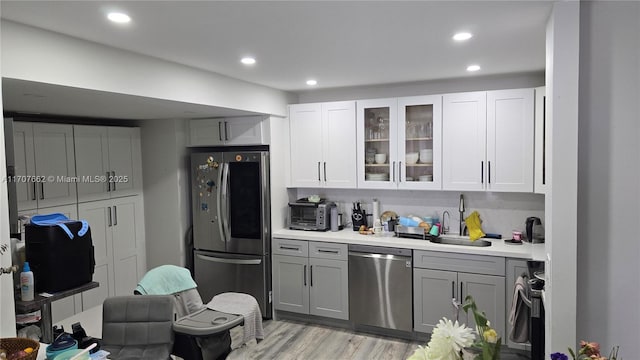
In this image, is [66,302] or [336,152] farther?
[336,152]

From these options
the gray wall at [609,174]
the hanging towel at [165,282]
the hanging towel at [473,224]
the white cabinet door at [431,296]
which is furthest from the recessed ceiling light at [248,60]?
the hanging towel at [473,224]

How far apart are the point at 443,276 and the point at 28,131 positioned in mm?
3882

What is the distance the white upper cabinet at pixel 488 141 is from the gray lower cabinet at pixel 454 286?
2.28 ft

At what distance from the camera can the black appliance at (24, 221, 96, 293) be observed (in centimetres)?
244

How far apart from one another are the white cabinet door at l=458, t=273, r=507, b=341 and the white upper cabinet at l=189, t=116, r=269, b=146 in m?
2.40

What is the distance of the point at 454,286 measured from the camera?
3.74 metres

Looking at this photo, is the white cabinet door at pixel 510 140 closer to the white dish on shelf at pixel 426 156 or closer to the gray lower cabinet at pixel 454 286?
the white dish on shelf at pixel 426 156

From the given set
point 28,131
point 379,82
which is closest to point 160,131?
point 28,131

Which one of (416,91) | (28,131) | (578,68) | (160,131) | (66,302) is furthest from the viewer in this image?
(160,131)

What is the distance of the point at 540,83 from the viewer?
392cm

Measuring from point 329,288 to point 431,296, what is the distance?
39.9 inches

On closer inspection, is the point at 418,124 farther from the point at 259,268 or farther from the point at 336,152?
the point at 259,268

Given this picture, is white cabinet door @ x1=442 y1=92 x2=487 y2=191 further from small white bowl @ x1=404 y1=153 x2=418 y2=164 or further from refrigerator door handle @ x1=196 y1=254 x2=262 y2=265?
refrigerator door handle @ x1=196 y1=254 x2=262 y2=265

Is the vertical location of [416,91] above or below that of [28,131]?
above
